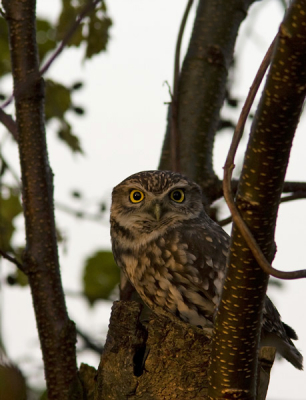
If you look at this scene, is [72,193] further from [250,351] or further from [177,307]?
[250,351]

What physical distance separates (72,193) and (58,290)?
1618 millimetres

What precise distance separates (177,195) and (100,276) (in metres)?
0.98

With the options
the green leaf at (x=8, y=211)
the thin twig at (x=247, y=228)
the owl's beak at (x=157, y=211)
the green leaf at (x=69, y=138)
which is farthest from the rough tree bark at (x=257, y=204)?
the green leaf at (x=8, y=211)

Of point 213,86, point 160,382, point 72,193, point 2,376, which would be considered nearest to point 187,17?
point 213,86

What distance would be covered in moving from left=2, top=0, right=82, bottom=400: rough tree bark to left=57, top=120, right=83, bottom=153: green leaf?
793mm

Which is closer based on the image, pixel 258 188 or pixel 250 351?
pixel 258 188

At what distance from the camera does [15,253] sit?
4184mm

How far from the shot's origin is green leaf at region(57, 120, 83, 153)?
403 centimetres

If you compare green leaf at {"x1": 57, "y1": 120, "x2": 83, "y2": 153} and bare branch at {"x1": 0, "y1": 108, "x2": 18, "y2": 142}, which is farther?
green leaf at {"x1": 57, "y1": 120, "x2": 83, "y2": 153}

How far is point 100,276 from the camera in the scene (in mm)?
4309

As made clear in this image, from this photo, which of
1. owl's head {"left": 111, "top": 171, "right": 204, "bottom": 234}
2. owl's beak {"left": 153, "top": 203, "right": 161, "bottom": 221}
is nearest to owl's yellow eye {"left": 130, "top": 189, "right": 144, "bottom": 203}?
owl's head {"left": 111, "top": 171, "right": 204, "bottom": 234}

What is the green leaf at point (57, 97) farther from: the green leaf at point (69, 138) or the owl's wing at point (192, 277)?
the owl's wing at point (192, 277)

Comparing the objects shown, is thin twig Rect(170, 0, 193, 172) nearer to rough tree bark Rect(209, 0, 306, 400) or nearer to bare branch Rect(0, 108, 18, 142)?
bare branch Rect(0, 108, 18, 142)

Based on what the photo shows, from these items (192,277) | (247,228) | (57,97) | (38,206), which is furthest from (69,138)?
(247,228)
